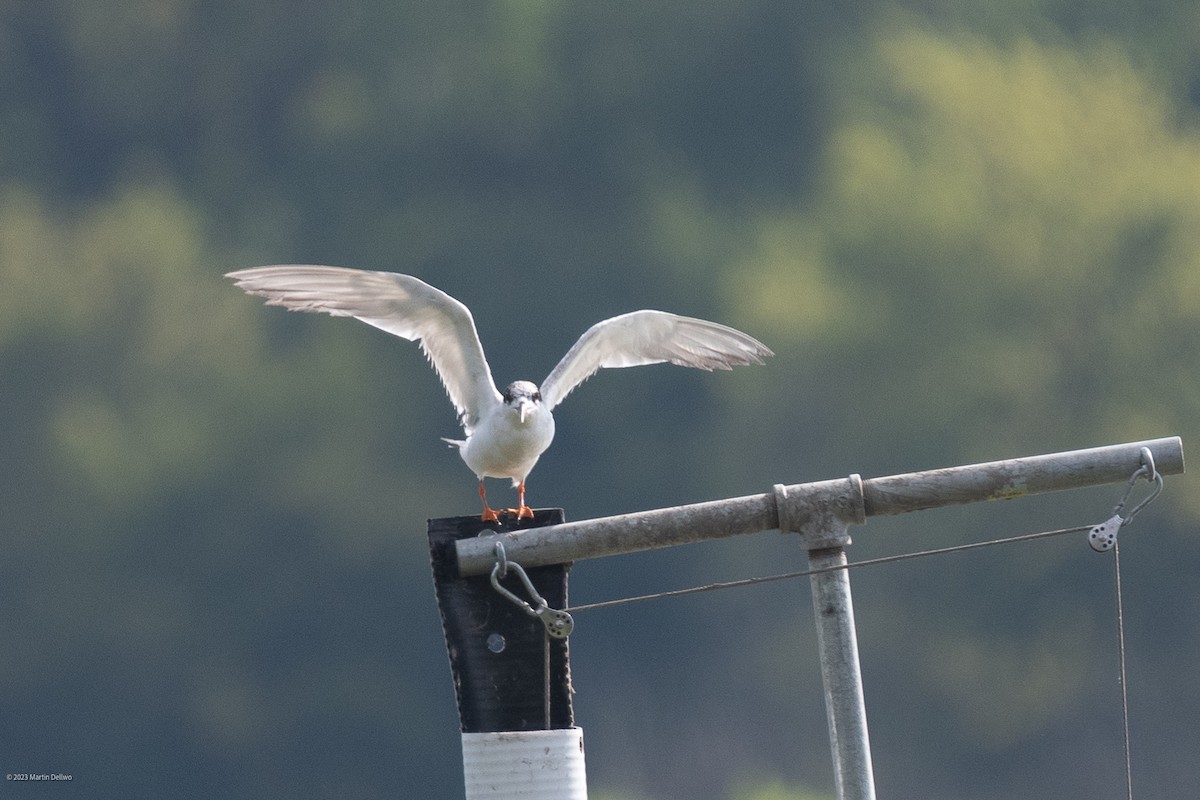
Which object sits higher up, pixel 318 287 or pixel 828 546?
pixel 318 287

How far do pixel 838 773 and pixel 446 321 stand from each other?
215 centimetres

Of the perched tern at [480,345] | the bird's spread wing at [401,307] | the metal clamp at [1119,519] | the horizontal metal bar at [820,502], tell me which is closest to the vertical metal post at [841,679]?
the horizontal metal bar at [820,502]

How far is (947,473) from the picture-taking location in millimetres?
2596

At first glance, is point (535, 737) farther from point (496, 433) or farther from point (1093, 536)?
point (496, 433)

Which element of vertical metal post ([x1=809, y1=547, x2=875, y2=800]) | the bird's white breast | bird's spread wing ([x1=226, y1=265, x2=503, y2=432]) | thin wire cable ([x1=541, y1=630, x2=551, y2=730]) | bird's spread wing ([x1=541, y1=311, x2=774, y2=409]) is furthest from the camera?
bird's spread wing ([x1=541, y1=311, x2=774, y2=409])

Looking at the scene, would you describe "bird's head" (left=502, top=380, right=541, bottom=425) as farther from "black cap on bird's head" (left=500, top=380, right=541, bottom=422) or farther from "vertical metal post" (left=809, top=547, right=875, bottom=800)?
"vertical metal post" (left=809, top=547, right=875, bottom=800)

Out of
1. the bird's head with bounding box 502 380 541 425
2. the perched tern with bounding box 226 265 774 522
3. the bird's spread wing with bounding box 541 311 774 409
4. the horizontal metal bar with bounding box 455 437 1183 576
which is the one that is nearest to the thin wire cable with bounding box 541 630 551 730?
the horizontal metal bar with bounding box 455 437 1183 576

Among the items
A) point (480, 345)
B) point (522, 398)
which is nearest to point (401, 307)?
point (480, 345)

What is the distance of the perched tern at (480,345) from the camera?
13.0ft

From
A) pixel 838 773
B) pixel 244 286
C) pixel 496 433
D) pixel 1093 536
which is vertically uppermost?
pixel 244 286

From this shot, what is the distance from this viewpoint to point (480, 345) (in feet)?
14.3

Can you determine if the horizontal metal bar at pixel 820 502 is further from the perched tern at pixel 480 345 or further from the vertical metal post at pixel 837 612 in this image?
the perched tern at pixel 480 345

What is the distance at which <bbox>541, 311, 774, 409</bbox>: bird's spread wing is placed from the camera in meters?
4.36

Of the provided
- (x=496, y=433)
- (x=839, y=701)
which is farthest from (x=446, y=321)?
(x=839, y=701)
